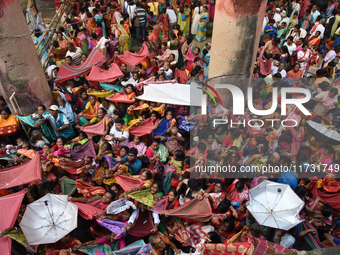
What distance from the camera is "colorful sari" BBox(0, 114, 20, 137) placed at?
567 centimetres

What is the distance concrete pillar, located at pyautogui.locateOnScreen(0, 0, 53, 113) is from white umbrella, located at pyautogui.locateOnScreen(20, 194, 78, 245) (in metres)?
2.99

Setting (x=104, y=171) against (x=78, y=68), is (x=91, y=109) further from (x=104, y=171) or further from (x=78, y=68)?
(x=104, y=171)

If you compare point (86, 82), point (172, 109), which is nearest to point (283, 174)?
point (172, 109)

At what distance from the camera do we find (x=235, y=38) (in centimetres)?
496

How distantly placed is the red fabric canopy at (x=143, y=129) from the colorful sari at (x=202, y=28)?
598 cm

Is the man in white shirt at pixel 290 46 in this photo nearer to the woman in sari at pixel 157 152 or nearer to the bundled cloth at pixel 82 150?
the woman in sari at pixel 157 152

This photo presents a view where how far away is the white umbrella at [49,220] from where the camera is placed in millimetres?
3676

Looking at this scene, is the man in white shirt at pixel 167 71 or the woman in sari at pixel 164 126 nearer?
the woman in sari at pixel 164 126

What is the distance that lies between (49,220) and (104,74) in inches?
152

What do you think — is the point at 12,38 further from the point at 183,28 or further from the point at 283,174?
the point at 183,28

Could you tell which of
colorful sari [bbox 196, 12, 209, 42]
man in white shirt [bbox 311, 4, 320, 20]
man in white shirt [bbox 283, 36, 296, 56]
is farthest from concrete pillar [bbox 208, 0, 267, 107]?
man in white shirt [bbox 311, 4, 320, 20]

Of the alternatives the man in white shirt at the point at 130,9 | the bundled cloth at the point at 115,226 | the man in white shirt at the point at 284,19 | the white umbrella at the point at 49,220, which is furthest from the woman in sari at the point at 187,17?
the bundled cloth at the point at 115,226

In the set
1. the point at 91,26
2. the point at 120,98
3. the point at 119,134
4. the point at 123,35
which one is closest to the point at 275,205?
the point at 119,134

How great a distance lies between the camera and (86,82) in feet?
22.2
